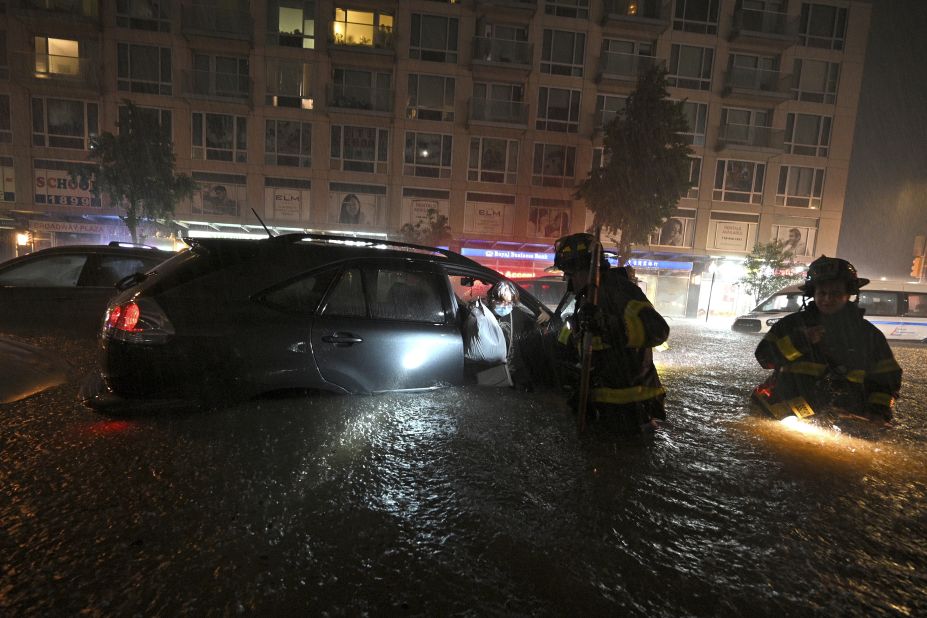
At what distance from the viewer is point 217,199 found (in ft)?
73.7

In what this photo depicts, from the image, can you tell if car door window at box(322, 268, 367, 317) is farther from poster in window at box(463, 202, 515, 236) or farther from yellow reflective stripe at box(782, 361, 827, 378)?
poster in window at box(463, 202, 515, 236)

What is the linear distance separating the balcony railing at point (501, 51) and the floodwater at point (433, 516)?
23413mm

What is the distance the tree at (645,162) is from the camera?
17969mm

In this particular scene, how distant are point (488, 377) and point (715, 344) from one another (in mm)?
9066

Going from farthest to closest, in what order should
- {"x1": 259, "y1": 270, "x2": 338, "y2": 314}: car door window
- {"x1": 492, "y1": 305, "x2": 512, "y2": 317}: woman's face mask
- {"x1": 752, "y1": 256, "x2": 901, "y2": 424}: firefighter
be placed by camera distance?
{"x1": 492, "y1": 305, "x2": 512, "y2": 317}: woman's face mask < {"x1": 752, "y1": 256, "x2": 901, "y2": 424}: firefighter < {"x1": 259, "y1": 270, "x2": 338, "y2": 314}: car door window

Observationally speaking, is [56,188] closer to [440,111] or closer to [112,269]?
[440,111]

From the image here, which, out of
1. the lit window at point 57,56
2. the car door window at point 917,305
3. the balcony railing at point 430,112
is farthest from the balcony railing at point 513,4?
the car door window at point 917,305

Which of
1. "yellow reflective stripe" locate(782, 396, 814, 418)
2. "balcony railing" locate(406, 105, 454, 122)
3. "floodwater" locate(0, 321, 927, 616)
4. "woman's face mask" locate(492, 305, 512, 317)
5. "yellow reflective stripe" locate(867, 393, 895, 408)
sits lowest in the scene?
"floodwater" locate(0, 321, 927, 616)

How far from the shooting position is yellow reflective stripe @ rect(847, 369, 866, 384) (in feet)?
10.4

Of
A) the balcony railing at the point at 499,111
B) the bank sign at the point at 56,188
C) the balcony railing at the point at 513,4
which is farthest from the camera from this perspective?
the balcony railing at the point at 499,111

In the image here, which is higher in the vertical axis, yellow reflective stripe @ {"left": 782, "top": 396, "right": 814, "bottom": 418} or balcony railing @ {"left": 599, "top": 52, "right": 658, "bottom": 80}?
balcony railing @ {"left": 599, "top": 52, "right": 658, "bottom": 80}

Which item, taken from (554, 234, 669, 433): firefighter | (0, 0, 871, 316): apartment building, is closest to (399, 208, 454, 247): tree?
(0, 0, 871, 316): apartment building

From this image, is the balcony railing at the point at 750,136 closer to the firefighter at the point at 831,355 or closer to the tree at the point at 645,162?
the tree at the point at 645,162

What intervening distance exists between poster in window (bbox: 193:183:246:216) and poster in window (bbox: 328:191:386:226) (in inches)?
180
